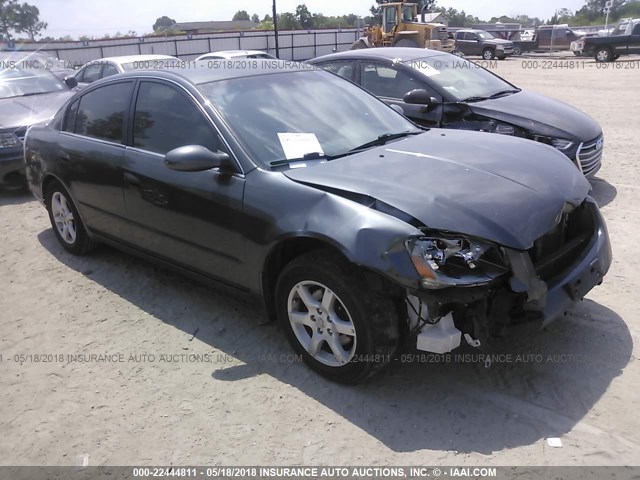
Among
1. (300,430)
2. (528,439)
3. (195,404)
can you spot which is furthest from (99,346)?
(528,439)

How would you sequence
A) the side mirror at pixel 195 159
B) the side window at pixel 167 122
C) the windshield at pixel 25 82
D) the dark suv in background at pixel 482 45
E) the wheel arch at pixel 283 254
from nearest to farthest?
the wheel arch at pixel 283 254 < the side mirror at pixel 195 159 < the side window at pixel 167 122 < the windshield at pixel 25 82 < the dark suv in background at pixel 482 45

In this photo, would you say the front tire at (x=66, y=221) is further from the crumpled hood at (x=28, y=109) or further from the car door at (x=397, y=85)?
the car door at (x=397, y=85)

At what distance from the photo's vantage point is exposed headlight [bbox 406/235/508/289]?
2.67 metres

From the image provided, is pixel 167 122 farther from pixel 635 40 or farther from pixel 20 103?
pixel 635 40

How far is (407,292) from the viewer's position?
281 cm

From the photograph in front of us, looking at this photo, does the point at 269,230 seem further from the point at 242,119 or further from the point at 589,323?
the point at 589,323

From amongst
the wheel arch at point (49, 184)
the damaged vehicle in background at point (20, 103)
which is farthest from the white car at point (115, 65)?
the wheel arch at point (49, 184)

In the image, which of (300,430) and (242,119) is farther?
(242,119)

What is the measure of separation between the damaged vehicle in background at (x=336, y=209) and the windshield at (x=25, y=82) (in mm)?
4925

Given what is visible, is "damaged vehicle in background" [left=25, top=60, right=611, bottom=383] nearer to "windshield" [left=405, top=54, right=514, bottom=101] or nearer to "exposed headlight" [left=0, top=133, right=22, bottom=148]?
"windshield" [left=405, top=54, right=514, bottom=101]

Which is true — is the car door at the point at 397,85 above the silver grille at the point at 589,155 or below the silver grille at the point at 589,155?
above

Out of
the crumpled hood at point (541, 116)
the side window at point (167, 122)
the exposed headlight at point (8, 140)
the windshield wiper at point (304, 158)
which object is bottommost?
the exposed headlight at point (8, 140)

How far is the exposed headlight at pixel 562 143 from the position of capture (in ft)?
18.6

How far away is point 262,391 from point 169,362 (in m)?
0.70
